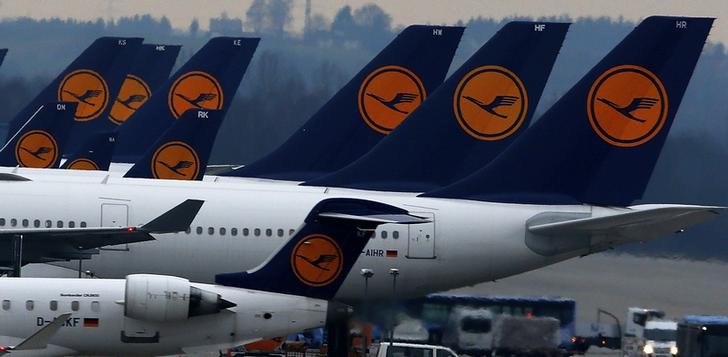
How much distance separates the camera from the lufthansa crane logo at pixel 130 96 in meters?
62.5

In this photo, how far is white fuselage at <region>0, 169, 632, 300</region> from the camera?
3497 cm

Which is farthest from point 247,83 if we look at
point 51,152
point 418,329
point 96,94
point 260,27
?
point 418,329

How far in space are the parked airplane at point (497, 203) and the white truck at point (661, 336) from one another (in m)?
7.83

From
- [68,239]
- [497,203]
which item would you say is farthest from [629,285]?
[68,239]

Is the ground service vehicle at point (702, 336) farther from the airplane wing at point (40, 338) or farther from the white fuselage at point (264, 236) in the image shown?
the airplane wing at point (40, 338)

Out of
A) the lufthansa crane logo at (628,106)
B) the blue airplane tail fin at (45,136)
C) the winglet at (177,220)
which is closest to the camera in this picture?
the winglet at (177,220)

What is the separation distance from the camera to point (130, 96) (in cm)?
6259

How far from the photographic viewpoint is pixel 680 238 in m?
46.1

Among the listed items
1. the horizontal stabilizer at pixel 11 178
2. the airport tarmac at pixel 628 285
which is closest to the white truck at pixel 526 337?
the airport tarmac at pixel 628 285

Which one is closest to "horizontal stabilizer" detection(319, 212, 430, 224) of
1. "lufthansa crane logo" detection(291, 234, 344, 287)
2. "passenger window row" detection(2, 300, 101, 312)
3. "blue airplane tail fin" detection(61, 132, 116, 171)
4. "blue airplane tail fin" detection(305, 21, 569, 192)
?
Result: "lufthansa crane logo" detection(291, 234, 344, 287)

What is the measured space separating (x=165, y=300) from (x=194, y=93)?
24.8 m

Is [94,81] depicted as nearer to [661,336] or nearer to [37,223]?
[661,336]

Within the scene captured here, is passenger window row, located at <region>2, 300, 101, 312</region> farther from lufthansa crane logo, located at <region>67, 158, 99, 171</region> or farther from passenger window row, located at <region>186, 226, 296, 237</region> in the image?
lufthansa crane logo, located at <region>67, 158, 99, 171</region>

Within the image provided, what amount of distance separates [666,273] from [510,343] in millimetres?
9425
